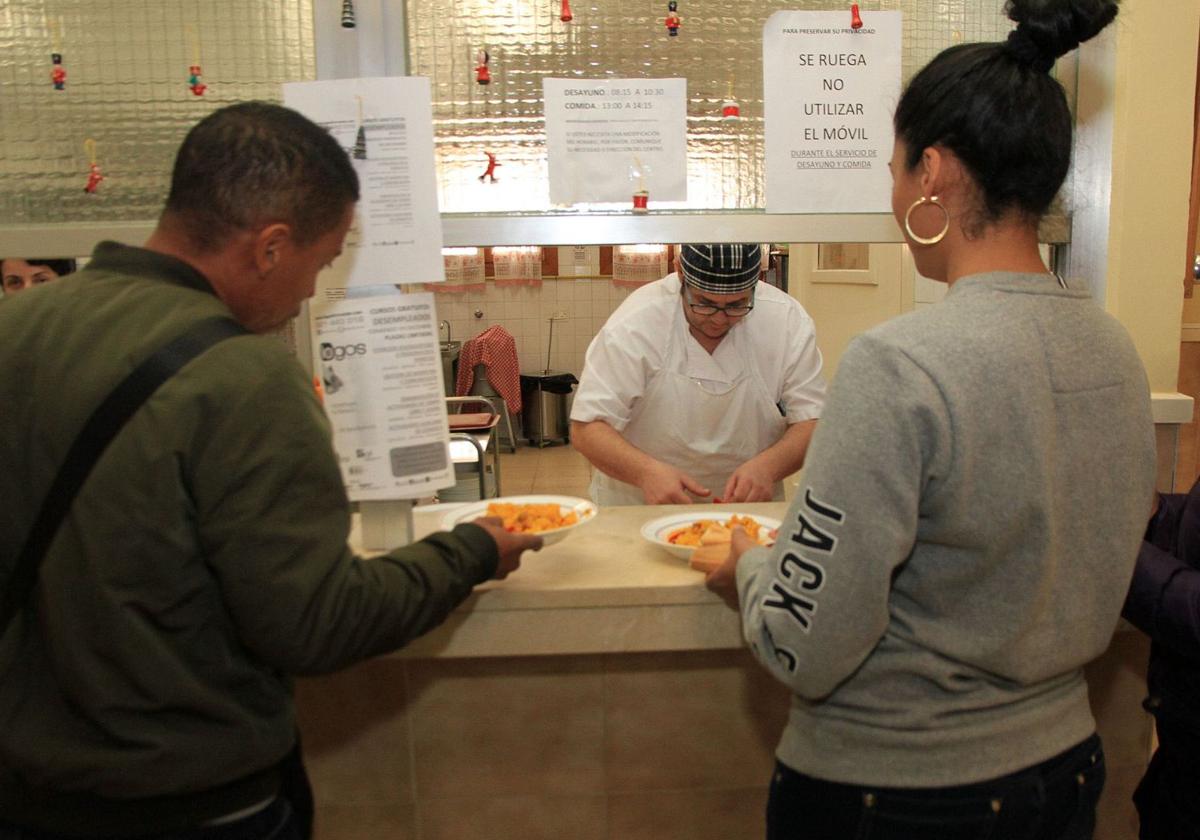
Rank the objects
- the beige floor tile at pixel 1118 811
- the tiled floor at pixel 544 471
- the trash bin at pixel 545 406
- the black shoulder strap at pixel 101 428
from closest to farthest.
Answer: the black shoulder strap at pixel 101 428 < the beige floor tile at pixel 1118 811 < the tiled floor at pixel 544 471 < the trash bin at pixel 545 406

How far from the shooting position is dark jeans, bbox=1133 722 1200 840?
1378mm

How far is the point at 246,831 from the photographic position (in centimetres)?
106

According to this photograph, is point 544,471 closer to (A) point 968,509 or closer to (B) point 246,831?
(B) point 246,831

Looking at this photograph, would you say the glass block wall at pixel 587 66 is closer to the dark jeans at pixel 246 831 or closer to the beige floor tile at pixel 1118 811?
the dark jeans at pixel 246 831

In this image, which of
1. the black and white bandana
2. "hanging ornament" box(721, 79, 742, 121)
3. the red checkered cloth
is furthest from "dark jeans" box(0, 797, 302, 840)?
the red checkered cloth

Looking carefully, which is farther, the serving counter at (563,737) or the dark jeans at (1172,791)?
the serving counter at (563,737)

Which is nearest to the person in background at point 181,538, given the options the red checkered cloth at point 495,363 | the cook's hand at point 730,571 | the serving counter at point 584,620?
the serving counter at point 584,620

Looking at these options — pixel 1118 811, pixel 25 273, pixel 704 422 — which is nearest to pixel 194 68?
pixel 25 273

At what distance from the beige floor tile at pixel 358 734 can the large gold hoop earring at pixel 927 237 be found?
3.50ft

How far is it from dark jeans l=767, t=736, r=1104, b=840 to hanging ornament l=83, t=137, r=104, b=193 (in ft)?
4.78

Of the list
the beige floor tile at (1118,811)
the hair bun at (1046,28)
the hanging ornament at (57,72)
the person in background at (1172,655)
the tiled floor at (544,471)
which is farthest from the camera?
the tiled floor at (544,471)

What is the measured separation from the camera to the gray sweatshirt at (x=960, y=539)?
3.09 ft

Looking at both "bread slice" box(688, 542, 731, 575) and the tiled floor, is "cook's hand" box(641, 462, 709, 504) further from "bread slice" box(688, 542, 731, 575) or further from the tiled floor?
the tiled floor

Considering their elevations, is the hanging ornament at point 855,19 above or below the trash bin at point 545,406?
above
